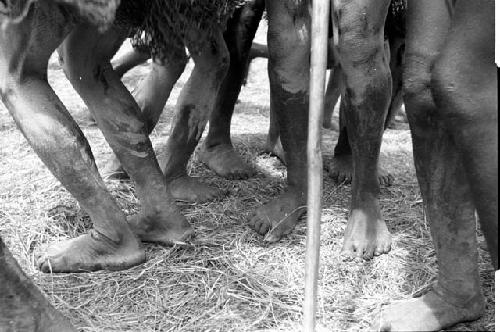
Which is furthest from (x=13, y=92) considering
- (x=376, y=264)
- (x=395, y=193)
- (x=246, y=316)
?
(x=395, y=193)

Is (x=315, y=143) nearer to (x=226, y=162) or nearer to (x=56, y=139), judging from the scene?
(x=56, y=139)

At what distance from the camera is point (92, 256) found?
2.60m

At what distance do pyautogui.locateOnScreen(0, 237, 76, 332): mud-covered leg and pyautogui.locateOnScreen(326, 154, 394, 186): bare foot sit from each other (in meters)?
1.86

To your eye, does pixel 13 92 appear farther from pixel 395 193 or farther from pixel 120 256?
pixel 395 193

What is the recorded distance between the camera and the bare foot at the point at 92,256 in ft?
8.48

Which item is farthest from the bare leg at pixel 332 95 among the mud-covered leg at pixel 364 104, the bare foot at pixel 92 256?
the bare foot at pixel 92 256

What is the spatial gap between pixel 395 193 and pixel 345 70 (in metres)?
1.04

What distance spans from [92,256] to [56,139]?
1.67 feet

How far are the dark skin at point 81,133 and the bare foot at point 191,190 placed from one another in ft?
→ 1.32

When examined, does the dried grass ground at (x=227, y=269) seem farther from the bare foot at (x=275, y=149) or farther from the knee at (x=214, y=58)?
the knee at (x=214, y=58)

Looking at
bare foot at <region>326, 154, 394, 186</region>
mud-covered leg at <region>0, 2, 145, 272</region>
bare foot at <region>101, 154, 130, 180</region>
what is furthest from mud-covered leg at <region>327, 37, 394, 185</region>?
mud-covered leg at <region>0, 2, 145, 272</region>

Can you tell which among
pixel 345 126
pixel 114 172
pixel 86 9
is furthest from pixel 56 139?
pixel 345 126

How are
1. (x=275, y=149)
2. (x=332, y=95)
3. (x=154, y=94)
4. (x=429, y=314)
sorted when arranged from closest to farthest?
1. (x=429, y=314)
2. (x=154, y=94)
3. (x=275, y=149)
4. (x=332, y=95)

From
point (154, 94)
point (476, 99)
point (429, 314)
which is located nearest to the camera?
point (476, 99)
